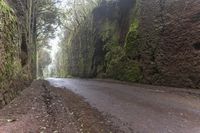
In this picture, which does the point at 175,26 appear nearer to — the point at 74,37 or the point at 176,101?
the point at 176,101

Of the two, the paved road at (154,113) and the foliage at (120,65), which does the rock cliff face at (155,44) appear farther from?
the paved road at (154,113)

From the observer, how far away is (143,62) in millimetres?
18062

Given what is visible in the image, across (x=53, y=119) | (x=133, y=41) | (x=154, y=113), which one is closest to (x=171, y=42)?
(x=133, y=41)

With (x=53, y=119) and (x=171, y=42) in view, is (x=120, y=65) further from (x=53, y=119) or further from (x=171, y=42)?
(x=53, y=119)

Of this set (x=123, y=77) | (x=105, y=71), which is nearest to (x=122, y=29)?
(x=105, y=71)

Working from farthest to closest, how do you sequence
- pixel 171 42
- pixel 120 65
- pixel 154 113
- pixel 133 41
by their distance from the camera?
pixel 120 65
pixel 133 41
pixel 171 42
pixel 154 113

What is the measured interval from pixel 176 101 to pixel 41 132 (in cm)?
560

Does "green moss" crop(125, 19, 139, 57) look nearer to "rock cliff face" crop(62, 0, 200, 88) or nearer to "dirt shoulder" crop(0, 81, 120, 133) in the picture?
"rock cliff face" crop(62, 0, 200, 88)

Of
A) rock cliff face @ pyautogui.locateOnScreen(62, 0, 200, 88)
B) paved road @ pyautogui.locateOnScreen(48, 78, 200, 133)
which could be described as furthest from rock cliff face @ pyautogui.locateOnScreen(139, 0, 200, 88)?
paved road @ pyautogui.locateOnScreen(48, 78, 200, 133)

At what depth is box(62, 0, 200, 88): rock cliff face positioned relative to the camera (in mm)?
14398

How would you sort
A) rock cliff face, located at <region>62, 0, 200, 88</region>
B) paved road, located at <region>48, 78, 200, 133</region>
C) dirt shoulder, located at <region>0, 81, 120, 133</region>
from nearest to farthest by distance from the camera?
dirt shoulder, located at <region>0, 81, 120, 133</region>, paved road, located at <region>48, 78, 200, 133</region>, rock cliff face, located at <region>62, 0, 200, 88</region>

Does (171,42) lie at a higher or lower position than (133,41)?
lower

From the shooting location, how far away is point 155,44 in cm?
1705

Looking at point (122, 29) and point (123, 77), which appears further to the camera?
point (122, 29)
